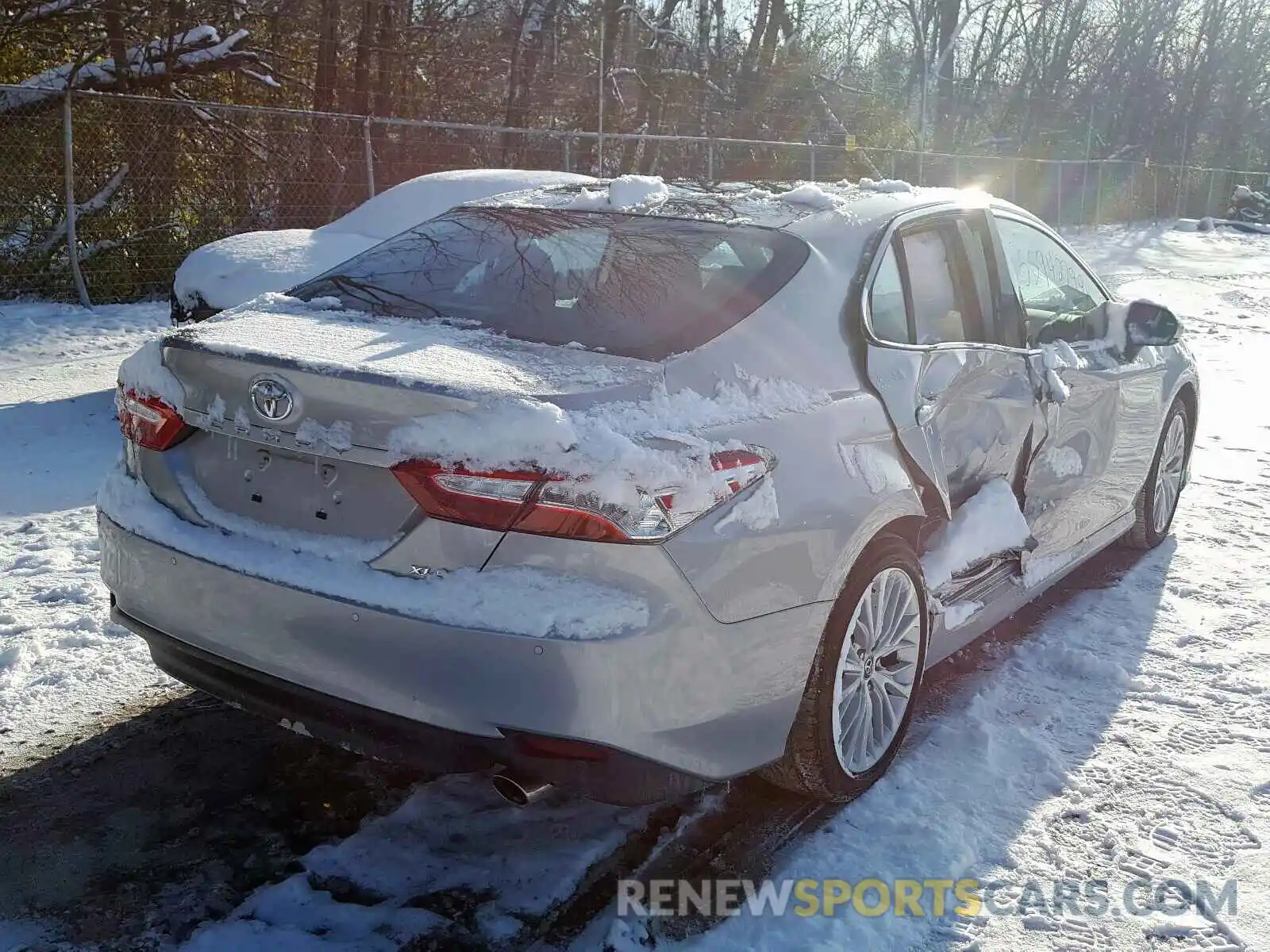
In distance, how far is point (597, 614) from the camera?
7.84ft

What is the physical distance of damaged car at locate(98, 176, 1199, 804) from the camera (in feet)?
7.91

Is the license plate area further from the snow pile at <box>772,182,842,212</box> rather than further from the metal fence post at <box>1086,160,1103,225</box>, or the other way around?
the metal fence post at <box>1086,160,1103,225</box>

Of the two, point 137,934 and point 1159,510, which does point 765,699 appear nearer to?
point 137,934

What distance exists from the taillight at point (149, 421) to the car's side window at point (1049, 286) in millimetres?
2699

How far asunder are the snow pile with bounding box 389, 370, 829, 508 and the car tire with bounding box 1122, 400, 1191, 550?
3.35 meters

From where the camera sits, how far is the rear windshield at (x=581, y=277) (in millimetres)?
2982

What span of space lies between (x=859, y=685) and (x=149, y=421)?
6.23ft

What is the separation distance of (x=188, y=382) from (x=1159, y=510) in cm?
432

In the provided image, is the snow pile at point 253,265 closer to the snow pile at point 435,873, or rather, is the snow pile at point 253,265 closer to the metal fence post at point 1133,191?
the snow pile at point 435,873

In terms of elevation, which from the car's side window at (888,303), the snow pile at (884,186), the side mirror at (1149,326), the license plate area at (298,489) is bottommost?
the license plate area at (298,489)

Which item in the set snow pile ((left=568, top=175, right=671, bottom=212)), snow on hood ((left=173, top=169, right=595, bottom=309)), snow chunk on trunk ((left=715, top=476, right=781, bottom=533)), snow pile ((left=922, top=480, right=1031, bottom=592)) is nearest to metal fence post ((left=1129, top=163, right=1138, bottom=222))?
snow on hood ((left=173, top=169, right=595, bottom=309))

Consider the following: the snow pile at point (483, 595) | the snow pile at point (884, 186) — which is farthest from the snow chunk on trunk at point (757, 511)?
the snow pile at point (884, 186)

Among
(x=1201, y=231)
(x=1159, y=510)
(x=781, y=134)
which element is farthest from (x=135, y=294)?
(x=1201, y=231)

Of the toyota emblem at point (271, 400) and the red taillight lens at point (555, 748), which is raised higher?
the toyota emblem at point (271, 400)
